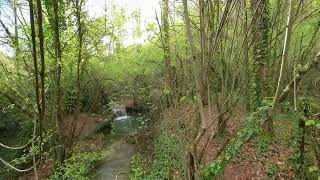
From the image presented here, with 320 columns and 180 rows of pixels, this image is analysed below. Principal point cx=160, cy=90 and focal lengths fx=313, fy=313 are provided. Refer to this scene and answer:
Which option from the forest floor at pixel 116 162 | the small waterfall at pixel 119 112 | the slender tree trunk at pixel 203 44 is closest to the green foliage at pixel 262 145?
the slender tree trunk at pixel 203 44

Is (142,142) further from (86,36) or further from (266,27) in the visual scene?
(266,27)

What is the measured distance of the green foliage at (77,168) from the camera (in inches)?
412

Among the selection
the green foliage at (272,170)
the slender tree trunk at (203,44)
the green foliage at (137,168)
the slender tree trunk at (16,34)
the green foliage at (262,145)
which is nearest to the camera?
the slender tree trunk at (203,44)

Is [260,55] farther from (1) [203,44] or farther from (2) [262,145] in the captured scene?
(1) [203,44]

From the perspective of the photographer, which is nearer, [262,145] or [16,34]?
[262,145]

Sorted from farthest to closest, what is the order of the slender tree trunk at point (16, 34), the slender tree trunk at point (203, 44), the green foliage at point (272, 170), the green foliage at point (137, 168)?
the green foliage at point (137, 168) < the slender tree trunk at point (16, 34) < the green foliage at point (272, 170) < the slender tree trunk at point (203, 44)

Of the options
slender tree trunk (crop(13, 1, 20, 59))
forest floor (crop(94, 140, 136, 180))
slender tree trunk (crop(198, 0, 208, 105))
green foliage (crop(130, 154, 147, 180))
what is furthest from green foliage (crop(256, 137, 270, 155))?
slender tree trunk (crop(13, 1, 20, 59))

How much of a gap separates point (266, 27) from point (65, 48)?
6393 millimetres

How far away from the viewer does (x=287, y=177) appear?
7.05 m

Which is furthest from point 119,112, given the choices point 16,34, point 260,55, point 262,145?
point 262,145

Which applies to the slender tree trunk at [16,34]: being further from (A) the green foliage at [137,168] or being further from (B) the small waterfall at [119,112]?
(B) the small waterfall at [119,112]

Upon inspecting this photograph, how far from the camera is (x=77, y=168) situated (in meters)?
11.0

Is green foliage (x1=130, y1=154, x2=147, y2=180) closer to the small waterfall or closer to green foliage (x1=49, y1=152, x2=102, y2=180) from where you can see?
green foliage (x1=49, y1=152, x2=102, y2=180)

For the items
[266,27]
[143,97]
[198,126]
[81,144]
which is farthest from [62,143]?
[266,27]
